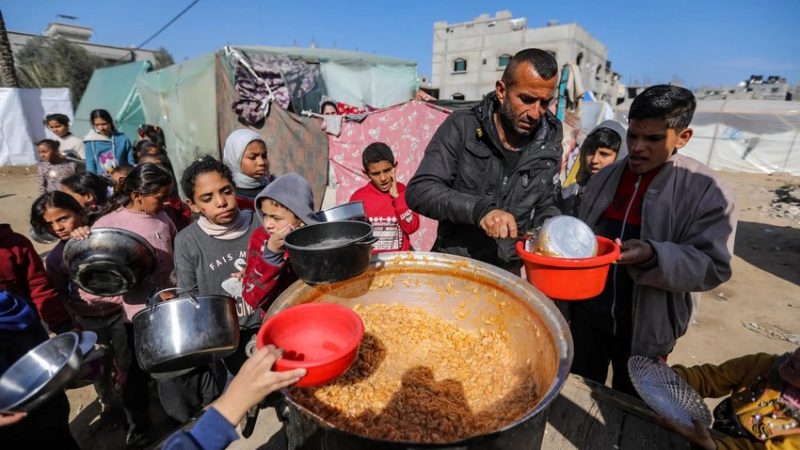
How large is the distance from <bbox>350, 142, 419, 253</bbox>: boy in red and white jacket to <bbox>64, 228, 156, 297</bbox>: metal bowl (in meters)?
1.86

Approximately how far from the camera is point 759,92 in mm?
31500

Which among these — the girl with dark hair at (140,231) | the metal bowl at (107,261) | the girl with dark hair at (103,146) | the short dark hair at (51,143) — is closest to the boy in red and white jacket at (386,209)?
the girl with dark hair at (140,231)

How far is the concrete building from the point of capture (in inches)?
1275

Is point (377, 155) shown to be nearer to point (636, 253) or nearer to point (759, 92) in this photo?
point (636, 253)

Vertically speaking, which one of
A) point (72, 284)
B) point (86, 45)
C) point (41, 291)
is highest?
point (86, 45)

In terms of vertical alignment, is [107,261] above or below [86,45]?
below

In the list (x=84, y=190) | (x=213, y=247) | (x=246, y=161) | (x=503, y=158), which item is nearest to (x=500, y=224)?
(x=503, y=158)

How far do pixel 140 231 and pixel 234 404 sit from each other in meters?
2.29

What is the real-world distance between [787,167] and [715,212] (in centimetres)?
2115

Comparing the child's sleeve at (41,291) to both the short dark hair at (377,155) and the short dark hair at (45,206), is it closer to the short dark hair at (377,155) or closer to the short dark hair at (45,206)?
the short dark hair at (45,206)

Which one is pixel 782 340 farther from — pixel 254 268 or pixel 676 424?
pixel 254 268

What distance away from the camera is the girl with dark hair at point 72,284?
2.68 m

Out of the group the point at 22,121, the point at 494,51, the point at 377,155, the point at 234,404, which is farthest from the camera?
the point at 494,51

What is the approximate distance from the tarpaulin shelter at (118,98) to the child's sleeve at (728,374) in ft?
51.6
